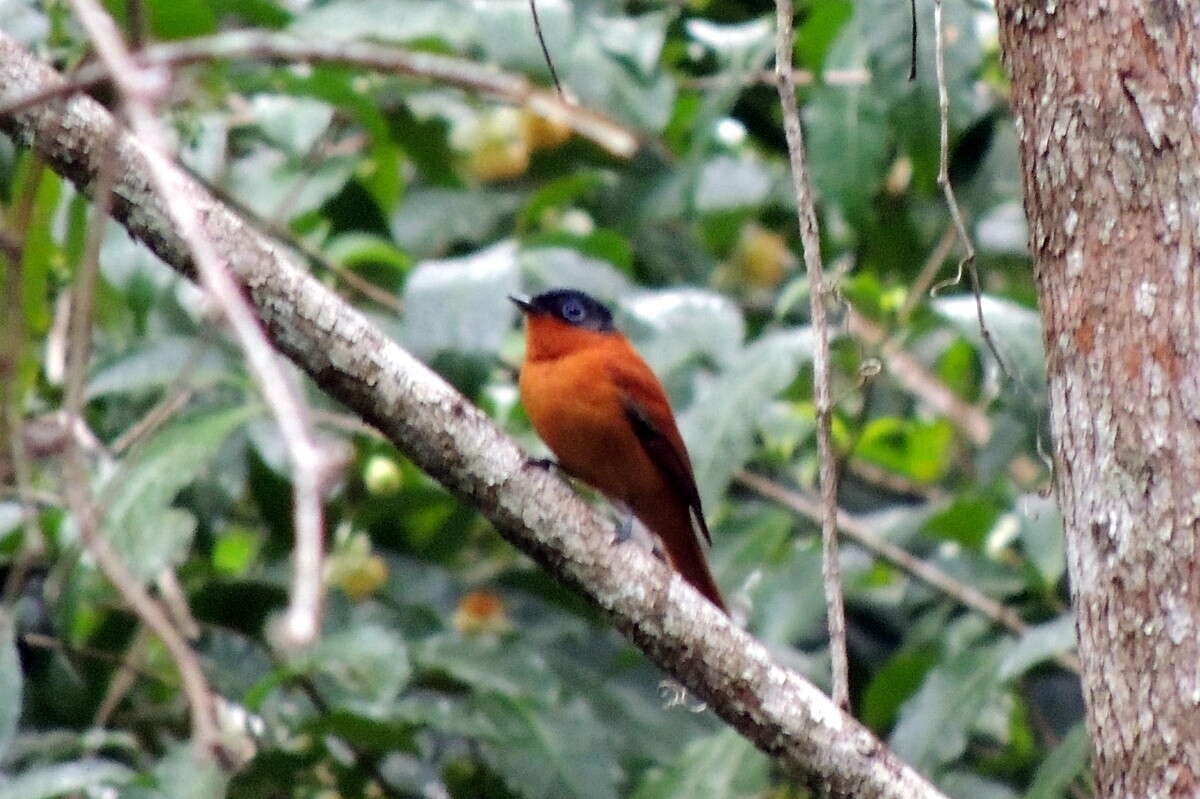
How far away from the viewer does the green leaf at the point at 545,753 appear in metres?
4.15

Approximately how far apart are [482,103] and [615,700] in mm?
1897

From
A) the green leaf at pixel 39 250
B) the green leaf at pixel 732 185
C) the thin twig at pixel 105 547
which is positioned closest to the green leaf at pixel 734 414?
the green leaf at pixel 732 185

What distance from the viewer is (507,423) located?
5137 mm

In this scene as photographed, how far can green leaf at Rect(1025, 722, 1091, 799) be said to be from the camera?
12.7 feet

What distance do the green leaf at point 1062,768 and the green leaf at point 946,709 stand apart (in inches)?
10.0

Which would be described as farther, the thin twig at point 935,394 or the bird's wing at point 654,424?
the thin twig at point 935,394

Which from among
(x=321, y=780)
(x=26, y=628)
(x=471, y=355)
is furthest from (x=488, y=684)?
(x=26, y=628)

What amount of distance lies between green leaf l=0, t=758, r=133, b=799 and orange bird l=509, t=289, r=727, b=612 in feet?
5.18

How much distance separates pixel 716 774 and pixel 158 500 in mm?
1508

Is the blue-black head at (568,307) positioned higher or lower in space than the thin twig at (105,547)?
lower

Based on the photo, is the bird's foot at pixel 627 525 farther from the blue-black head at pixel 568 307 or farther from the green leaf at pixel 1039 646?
the green leaf at pixel 1039 646

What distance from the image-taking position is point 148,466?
4.09m

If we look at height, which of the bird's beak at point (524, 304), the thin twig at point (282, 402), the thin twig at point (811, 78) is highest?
the thin twig at point (282, 402)

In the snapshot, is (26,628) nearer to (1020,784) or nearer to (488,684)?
(488,684)
